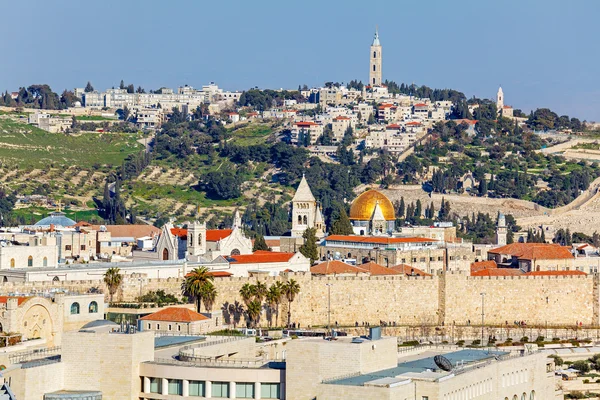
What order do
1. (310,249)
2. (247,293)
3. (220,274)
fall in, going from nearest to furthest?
(247,293), (220,274), (310,249)

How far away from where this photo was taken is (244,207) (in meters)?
139

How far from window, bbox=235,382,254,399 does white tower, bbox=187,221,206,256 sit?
159 ft

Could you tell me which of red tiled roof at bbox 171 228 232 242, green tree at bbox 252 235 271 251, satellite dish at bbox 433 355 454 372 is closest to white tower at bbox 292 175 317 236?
green tree at bbox 252 235 271 251

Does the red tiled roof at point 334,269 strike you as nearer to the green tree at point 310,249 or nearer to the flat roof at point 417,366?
the green tree at point 310,249

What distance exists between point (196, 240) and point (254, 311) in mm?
14153

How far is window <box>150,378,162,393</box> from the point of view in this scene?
38906 mm

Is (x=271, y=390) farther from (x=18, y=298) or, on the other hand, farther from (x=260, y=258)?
(x=260, y=258)

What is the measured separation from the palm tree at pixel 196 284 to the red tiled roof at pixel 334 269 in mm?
8901

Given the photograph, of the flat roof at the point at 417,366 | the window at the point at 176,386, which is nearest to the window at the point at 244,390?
the window at the point at 176,386

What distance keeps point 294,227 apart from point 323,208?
22867mm

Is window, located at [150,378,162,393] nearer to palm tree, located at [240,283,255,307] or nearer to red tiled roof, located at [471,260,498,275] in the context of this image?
palm tree, located at [240,283,255,307]

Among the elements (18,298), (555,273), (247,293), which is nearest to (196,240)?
(247,293)

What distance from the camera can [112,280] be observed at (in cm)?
7075

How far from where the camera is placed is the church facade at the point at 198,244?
284 ft
